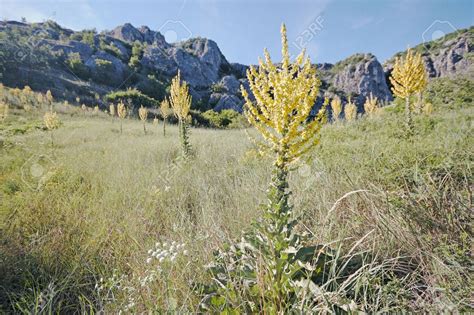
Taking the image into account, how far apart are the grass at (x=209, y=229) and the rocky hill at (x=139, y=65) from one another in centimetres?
3005

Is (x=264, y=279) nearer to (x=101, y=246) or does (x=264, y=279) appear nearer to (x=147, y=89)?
(x=101, y=246)

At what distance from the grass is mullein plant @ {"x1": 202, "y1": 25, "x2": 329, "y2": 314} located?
0.19m

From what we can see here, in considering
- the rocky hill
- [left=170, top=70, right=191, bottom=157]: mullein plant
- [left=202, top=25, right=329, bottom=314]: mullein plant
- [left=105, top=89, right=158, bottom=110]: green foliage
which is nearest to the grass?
[left=202, top=25, right=329, bottom=314]: mullein plant

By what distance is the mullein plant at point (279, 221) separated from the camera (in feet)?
4.78

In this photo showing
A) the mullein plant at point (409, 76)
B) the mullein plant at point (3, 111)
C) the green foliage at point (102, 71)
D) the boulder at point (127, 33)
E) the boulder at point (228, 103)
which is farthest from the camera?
the boulder at point (127, 33)

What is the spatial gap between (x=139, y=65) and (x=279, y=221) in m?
52.6

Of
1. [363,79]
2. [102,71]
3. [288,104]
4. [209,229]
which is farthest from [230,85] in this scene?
[288,104]

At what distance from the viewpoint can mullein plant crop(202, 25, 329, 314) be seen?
1.46 metres

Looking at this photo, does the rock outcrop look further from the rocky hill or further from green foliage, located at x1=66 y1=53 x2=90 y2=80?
green foliage, located at x1=66 y1=53 x2=90 y2=80

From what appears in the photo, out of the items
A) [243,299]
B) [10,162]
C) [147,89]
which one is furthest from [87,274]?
[147,89]

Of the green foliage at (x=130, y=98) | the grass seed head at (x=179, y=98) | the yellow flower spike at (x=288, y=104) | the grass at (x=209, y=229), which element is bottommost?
the grass at (x=209, y=229)

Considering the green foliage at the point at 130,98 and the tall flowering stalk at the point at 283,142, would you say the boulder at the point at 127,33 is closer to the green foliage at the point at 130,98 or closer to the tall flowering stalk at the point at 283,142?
the green foliage at the point at 130,98

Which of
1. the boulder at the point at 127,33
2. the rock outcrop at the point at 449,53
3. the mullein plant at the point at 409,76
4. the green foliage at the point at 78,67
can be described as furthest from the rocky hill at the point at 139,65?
the mullein plant at the point at 409,76

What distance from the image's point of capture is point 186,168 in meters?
4.91
